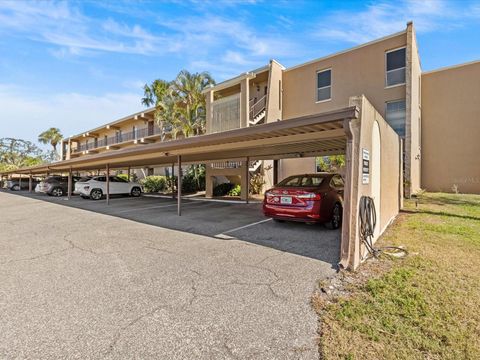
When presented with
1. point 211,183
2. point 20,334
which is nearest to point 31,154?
point 211,183

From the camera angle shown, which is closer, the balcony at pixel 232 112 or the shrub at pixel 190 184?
the balcony at pixel 232 112

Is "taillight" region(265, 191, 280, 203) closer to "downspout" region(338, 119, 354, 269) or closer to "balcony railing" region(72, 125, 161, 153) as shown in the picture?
"downspout" region(338, 119, 354, 269)

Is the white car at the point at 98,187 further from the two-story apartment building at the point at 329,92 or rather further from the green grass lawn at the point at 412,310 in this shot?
the green grass lawn at the point at 412,310

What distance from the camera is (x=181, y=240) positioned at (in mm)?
6184

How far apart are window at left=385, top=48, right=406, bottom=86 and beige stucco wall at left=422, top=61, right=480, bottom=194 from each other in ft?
12.0

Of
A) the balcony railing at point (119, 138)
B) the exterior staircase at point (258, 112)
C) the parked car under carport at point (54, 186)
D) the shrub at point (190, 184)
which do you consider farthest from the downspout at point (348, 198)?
the balcony railing at point (119, 138)

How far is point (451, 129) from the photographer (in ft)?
48.2

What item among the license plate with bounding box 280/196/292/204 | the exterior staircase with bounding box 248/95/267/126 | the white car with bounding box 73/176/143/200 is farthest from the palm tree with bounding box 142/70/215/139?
the license plate with bounding box 280/196/292/204

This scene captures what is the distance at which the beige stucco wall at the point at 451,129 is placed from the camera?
14172 millimetres

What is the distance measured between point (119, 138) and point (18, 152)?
4340 cm

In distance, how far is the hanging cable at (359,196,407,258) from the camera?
183 inches

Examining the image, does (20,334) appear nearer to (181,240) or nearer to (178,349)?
(178,349)

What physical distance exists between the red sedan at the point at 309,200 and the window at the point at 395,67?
9126 millimetres

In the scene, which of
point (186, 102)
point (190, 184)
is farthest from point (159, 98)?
point (190, 184)
